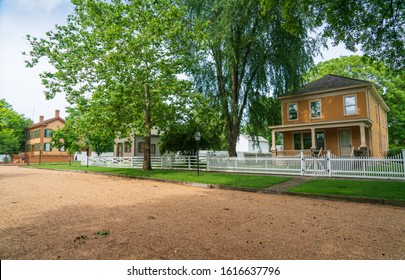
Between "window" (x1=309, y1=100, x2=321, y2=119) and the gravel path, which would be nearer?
the gravel path

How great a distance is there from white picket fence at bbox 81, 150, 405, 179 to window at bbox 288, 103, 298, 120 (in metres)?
6.12

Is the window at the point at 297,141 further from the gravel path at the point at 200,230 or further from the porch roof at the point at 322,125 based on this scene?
the gravel path at the point at 200,230

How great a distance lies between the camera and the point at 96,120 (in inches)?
573

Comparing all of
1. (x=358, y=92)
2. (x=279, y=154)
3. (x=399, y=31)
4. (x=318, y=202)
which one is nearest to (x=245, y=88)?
(x=279, y=154)

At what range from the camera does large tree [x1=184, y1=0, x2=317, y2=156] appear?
15.3 meters

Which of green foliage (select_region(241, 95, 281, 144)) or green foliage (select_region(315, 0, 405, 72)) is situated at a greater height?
green foliage (select_region(315, 0, 405, 72))

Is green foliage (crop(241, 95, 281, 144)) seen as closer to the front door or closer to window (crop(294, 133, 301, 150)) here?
window (crop(294, 133, 301, 150))

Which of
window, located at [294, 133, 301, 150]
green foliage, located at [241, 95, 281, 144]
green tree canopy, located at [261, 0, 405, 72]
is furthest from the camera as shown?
window, located at [294, 133, 301, 150]

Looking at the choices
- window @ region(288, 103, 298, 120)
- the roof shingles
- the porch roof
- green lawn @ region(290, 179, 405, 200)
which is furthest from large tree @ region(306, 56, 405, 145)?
green lawn @ region(290, 179, 405, 200)

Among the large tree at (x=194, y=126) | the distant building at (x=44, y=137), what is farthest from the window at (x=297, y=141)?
the distant building at (x=44, y=137)

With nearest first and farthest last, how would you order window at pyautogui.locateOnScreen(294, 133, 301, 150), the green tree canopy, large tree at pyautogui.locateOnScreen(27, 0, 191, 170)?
the green tree canopy → large tree at pyautogui.locateOnScreen(27, 0, 191, 170) → window at pyautogui.locateOnScreen(294, 133, 301, 150)

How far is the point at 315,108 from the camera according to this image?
1916 cm

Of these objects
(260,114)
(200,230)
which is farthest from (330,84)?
(200,230)

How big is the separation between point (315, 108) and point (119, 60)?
15.1 metres
